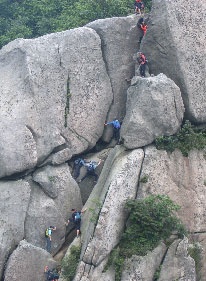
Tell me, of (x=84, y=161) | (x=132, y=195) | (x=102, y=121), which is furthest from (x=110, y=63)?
(x=132, y=195)

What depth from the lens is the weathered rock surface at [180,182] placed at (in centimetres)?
2142

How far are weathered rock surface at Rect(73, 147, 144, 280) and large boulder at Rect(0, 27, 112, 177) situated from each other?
9.78 ft

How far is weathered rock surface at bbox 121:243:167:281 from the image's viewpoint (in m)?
19.8

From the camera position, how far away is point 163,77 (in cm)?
2223

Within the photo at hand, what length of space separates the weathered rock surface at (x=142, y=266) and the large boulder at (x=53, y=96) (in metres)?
5.87

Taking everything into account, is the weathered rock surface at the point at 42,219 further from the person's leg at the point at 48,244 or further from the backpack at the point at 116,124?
the backpack at the point at 116,124

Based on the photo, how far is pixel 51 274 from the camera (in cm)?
2066

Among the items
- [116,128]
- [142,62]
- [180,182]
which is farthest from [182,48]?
[180,182]

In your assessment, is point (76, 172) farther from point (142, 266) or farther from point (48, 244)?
point (142, 266)

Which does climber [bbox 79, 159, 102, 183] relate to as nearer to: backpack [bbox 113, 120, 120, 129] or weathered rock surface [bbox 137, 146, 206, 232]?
backpack [bbox 113, 120, 120, 129]

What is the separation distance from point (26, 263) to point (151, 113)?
26.7 ft

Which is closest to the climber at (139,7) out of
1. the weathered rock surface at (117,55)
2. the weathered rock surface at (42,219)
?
the weathered rock surface at (117,55)

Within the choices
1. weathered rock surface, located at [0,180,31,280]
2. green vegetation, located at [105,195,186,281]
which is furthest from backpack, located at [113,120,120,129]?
weathered rock surface, located at [0,180,31,280]

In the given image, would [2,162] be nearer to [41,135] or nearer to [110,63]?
[41,135]
